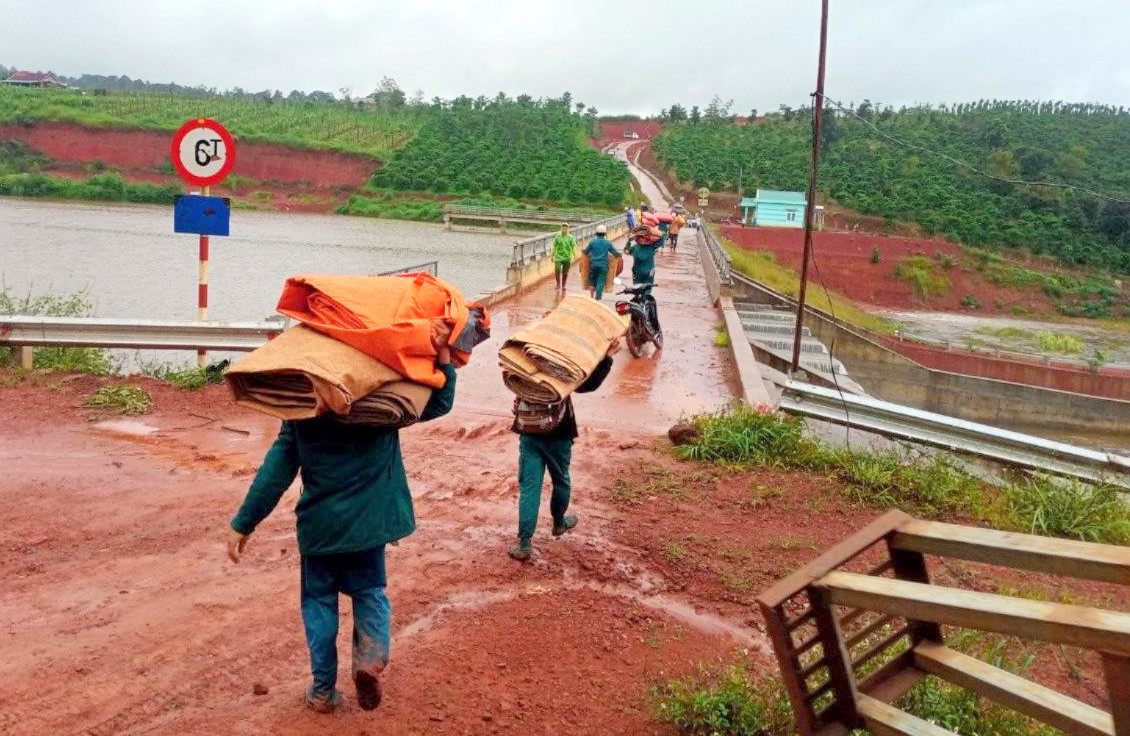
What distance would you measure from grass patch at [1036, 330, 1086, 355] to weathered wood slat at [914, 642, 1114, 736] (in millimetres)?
36268

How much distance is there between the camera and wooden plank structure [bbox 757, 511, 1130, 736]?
2.19 meters

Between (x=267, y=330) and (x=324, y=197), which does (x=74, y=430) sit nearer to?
(x=267, y=330)

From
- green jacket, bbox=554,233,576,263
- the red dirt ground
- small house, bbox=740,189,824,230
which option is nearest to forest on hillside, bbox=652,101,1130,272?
small house, bbox=740,189,824,230

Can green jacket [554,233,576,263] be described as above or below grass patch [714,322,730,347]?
above

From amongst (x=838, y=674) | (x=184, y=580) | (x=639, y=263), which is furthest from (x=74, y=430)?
(x=639, y=263)

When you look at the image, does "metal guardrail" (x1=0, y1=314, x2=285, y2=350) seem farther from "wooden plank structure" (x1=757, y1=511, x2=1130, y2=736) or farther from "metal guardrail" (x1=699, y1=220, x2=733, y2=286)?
"metal guardrail" (x1=699, y1=220, x2=733, y2=286)

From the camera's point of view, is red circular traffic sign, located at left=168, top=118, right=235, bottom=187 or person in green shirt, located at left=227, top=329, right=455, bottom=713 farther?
red circular traffic sign, located at left=168, top=118, right=235, bottom=187

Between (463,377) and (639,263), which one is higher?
(639,263)

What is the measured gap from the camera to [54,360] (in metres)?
9.30

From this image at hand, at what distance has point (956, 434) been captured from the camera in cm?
717

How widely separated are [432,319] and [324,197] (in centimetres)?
Result: 6851

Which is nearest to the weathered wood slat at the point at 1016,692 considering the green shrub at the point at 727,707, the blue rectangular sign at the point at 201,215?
the green shrub at the point at 727,707

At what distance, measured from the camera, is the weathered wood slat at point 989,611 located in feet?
6.77

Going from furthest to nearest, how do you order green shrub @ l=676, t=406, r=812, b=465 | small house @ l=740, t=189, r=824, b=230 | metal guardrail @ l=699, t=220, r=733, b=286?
small house @ l=740, t=189, r=824, b=230
metal guardrail @ l=699, t=220, r=733, b=286
green shrub @ l=676, t=406, r=812, b=465
